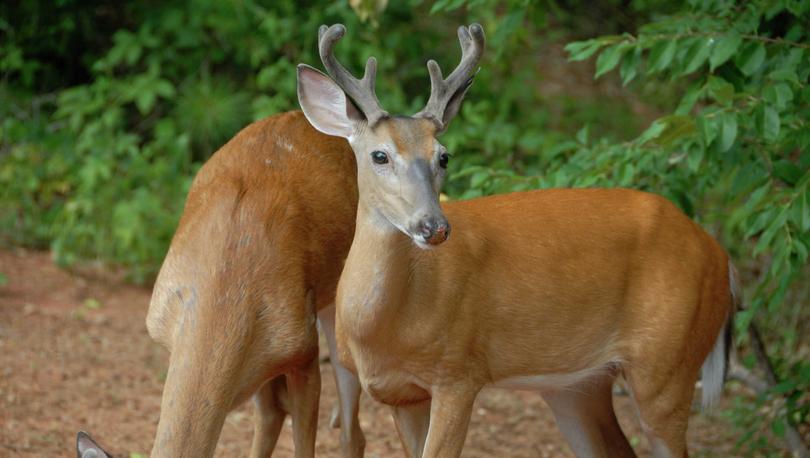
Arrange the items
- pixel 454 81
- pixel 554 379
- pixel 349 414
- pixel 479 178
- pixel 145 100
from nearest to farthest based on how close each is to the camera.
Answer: pixel 454 81 → pixel 554 379 → pixel 349 414 → pixel 479 178 → pixel 145 100

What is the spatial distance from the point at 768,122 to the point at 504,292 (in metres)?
1.29

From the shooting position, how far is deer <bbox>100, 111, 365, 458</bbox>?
4.87 meters

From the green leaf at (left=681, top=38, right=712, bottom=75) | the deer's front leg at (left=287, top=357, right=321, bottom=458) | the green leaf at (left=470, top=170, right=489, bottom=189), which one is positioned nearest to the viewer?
the deer's front leg at (left=287, top=357, right=321, bottom=458)

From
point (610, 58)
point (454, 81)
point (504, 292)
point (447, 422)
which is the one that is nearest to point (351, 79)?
point (454, 81)

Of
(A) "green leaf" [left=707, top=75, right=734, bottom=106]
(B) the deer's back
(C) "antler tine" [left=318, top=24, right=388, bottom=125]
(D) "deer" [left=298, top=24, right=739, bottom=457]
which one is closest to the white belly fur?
(D) "deer" [left=298, top=24, right=739, bottom=457]

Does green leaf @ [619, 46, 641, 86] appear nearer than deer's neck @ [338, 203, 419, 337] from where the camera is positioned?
No

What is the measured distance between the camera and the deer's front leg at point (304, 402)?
17.8 ft

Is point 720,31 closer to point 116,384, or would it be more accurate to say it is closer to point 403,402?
point 403,402

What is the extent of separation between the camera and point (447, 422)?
4934mm

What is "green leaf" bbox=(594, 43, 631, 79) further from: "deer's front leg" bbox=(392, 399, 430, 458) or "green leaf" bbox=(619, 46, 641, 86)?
"deer's front leg" bbox=(392, 399, 430, 458)

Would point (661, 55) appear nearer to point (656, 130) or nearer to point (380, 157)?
point (656, 130)

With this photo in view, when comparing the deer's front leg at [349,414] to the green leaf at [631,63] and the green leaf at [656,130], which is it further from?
the green leaf at [631,63]

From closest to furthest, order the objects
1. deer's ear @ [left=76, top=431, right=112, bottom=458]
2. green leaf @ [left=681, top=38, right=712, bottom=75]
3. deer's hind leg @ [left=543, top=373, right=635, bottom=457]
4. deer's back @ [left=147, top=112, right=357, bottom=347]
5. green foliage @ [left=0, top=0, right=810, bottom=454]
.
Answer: deer's ear @ [left=76, top=431, right=112, bottom=458], deer's back @ [left=147, top=112, right=357, bottom=347], green leaf @ [left=681, top=38, right=712, bottom=75], deer's hind leg @ [left=543, top=373, right=635, bottom=457], green foliage @ [left=0, top=0, right=810, bottom=454]

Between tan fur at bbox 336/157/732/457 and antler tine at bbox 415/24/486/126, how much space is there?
1.14 feet
